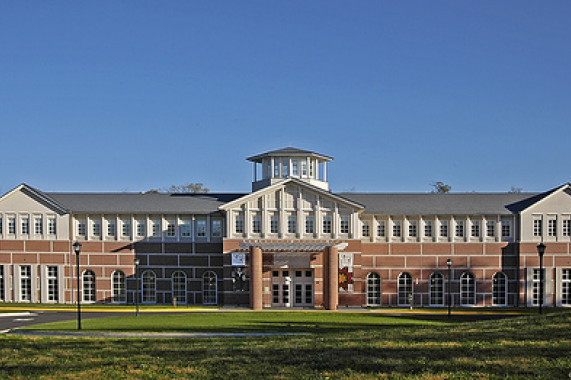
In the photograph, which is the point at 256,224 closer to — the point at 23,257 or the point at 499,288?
the point at 23,257

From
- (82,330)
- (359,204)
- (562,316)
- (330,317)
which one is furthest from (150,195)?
(562,316)

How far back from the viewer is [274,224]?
45.2 m

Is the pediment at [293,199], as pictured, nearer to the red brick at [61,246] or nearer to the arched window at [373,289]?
the arched window at [373,289]

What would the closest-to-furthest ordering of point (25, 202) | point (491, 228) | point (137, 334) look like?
point (137, 334)
point (491, 228)
point (25, 202)

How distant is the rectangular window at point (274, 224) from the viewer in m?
45.1

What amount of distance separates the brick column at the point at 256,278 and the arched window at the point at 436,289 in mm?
12383

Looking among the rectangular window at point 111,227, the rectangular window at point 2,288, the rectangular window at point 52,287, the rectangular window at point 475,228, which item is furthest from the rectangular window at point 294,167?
the rectangular window at point 2,288

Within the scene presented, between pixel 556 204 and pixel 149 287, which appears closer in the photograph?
pixel 556 204

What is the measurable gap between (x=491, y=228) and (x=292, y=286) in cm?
1458

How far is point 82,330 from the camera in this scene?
28594 millimetres

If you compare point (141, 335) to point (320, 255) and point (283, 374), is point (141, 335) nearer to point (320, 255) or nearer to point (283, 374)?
point (283, 374)

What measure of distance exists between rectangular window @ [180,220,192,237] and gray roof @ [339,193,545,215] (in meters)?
12.0

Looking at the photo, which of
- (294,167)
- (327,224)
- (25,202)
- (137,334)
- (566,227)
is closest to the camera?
(137,334)

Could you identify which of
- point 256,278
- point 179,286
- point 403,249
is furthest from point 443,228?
point 179,286
